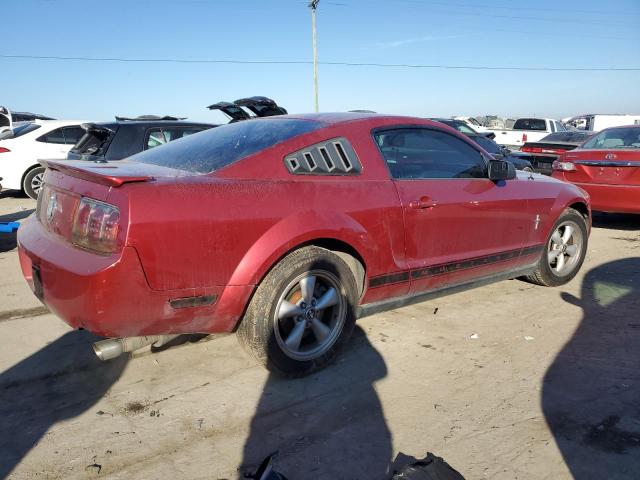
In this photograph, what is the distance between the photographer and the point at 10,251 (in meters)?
6.41

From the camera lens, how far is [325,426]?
→ 2.71 meters

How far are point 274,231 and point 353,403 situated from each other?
105 cm

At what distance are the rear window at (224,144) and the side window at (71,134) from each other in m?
7.67

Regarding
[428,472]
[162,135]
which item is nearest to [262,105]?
[162,135]

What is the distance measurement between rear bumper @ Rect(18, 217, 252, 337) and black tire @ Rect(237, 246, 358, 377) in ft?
0.38

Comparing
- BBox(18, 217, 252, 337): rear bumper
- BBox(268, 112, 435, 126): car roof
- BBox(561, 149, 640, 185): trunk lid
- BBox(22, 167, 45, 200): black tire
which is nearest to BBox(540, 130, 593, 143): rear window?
BBox(561, 149, 640, 185): trunk lid

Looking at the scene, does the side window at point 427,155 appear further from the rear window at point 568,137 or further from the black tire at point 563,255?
the rear window at point 568,137

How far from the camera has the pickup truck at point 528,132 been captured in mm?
21891

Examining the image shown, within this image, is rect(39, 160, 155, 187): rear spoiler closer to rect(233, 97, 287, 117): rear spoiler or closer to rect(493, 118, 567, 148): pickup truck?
rect(233, 97, 287, 117): rear spoiler

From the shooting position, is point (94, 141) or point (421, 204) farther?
point (94, 141)

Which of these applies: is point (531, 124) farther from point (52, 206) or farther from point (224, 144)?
point (52, 206)

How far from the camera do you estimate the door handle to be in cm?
355

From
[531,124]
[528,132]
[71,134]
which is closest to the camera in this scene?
[71,134]

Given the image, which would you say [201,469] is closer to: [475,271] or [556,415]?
[556,415]
